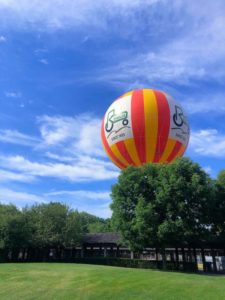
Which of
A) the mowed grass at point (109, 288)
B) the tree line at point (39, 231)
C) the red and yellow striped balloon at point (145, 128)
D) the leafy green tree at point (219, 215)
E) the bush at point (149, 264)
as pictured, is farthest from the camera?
the tree line at point (39, 231)

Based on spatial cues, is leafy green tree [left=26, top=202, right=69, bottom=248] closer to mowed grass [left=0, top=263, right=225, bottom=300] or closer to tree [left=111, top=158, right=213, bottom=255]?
tree [left=111, top=158, right=213, bottom=255]

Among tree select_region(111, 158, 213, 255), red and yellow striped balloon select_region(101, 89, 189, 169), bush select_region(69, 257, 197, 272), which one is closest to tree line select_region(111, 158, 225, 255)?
tree select_region(111, 158, 213, 255)

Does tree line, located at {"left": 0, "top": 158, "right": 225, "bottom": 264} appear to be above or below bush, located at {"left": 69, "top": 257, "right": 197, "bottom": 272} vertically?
above

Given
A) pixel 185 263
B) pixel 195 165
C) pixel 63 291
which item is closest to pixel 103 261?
pixel 185 263

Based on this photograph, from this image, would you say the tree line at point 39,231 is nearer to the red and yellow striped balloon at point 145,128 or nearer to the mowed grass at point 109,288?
the red and yellow striped balloon at point 145,128

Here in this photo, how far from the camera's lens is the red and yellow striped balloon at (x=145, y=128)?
25.3m

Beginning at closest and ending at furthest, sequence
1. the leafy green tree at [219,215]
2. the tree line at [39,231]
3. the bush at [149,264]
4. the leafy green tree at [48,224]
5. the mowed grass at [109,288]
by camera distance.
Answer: the mowed grass at [109,288] < the leafy green tree at [219,215] < the bush at [149,264] < the tree line at [39,231] < the leafy green tree at [48,224]

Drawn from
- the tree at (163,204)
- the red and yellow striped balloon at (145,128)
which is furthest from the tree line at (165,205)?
the red and yellow striped balloon at (145,128)

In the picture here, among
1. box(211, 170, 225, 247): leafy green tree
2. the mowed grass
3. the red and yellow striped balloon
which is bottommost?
the mowed grass

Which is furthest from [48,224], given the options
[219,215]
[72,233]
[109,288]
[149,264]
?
[109,288]

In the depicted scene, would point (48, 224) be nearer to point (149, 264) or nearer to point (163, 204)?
point (149, 264)

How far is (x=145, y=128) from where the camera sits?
82.6 ft

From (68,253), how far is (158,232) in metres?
23.4

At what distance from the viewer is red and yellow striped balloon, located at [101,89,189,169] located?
25.3 m
